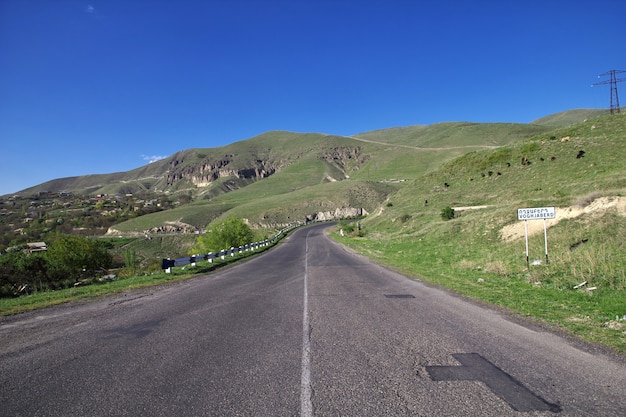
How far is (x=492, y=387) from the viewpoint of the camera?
4.47 meters

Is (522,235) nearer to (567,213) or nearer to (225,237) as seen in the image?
(567,213)

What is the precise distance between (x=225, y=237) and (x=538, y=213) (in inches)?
1606

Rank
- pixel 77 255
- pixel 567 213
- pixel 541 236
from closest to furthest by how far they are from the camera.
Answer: pixel 541 236, pixel 567 213, pixel 77 255

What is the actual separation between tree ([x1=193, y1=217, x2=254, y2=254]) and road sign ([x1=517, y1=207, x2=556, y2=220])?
38050mm

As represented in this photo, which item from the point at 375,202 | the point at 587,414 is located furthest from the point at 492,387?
the point at 375,202

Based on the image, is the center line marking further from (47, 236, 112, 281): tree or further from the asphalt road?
(47, 236, 112, 281): tree

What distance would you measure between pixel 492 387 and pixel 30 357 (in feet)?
22.5

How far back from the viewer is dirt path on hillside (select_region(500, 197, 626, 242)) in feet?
57.6

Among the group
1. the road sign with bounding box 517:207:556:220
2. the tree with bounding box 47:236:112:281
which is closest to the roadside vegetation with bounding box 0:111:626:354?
the road sign with bounding box 517:207:556:220

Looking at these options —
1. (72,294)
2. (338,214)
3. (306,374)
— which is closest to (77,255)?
(72,294)

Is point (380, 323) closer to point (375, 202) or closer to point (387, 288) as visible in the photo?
point (387, 288)

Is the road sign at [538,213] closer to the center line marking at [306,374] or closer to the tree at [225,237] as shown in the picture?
the center line marking at [306,374]

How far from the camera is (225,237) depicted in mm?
49719

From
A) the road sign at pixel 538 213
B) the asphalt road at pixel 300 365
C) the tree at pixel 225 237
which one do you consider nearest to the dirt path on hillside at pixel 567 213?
the road sign at pixel 538 213
